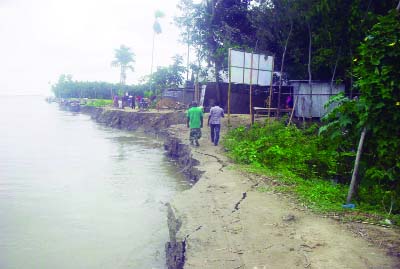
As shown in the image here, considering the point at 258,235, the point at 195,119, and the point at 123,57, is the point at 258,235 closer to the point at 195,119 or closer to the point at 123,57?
the point at 195,119

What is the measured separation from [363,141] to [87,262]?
4.52 meters

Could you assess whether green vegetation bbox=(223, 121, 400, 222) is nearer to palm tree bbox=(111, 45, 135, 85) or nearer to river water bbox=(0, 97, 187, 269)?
river water bbox=(0, 97, 187, 269)

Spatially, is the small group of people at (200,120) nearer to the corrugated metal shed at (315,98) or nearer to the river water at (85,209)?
the river water at (85,209)

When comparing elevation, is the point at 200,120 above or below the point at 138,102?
below

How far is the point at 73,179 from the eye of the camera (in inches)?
411

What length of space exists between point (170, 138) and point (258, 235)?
1108 centimetres

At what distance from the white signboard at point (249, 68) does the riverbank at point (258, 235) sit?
289 inches

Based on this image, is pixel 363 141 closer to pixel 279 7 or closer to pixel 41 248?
pixel 41 248

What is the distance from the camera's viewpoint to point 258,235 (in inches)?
168

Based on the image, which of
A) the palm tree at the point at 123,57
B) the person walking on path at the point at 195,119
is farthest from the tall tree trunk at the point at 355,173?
the palm tree at the point at 123,57

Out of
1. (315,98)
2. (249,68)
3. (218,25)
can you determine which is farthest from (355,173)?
(218,25)

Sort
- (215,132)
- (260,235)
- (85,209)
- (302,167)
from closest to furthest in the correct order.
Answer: (260,235)
(85,209)
(302,167)
(215,132)

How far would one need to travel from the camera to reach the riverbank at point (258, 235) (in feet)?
11.8

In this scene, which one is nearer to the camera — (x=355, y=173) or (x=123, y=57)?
(x=355, y=173)
